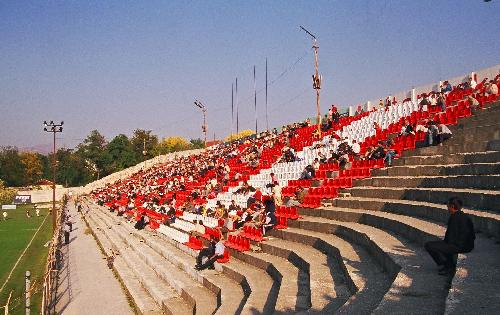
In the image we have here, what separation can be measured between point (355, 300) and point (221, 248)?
6875 mm

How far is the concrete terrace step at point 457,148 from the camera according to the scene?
1145 cm

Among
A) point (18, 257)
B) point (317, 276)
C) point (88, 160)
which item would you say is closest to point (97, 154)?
point (88, 160)

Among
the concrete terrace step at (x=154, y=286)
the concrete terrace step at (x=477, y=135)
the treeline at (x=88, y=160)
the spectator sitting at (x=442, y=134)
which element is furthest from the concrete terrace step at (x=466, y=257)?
the treeline at (x=88, y=160)

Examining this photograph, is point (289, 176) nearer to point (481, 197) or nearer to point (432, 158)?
point (432, 158)

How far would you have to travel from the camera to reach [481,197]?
8844 millimetres

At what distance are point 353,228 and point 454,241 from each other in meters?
4.02

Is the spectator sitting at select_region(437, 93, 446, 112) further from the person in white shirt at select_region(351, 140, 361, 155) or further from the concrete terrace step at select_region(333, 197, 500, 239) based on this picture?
the concrete terrace step at select_region(333, 197, 500, 239)

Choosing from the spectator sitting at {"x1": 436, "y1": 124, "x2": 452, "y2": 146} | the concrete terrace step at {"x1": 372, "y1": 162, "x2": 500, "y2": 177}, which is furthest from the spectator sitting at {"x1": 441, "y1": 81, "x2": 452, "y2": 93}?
the concrete terrace step at {"x1": 372, "y1": 162, "x2": 500, "y2": 177}

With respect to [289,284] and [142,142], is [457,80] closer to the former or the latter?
[289,284]

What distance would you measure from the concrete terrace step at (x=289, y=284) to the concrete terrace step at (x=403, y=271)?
1.34 meters

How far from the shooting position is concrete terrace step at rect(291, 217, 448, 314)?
5.16m

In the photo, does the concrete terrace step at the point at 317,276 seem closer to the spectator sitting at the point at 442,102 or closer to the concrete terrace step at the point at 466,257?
the concrete terrace step at the point at 466,257

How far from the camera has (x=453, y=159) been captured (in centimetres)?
1215

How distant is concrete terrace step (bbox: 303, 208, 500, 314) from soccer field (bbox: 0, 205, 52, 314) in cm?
789
